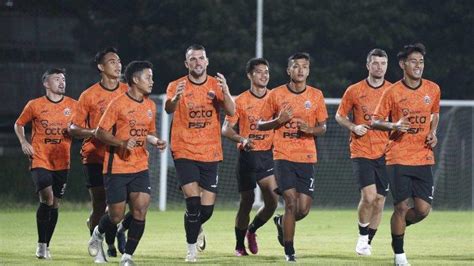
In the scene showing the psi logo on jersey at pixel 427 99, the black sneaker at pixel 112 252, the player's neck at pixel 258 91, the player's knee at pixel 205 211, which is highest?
the psi logo on jersey at pixel 427 99

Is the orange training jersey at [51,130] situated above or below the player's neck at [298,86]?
below

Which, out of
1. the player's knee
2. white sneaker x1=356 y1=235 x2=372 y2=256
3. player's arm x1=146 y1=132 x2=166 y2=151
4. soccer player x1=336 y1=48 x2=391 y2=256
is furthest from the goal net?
player's arm x1=146 y1=132 x2=166 y2=151

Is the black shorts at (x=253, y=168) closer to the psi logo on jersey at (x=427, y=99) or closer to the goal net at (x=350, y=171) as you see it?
the psi logo on jersey at (x=427, y=99)

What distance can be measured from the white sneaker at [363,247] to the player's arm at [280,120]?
7.37 feet

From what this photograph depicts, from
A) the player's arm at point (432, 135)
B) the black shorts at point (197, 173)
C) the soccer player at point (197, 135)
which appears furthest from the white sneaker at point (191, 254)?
the player's arm at point (432, 135)

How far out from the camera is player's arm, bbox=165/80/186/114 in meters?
13.8

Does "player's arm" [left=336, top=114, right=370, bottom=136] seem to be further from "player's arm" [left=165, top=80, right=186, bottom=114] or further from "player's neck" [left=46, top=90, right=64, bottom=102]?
"player's neck" [left=46, top=90, right=64, bottom=102]

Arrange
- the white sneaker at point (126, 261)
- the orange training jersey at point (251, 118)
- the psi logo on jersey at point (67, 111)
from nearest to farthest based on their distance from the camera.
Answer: the white sneaker at point (126, 261) < the psi logo on jersey at point (67, 111) < the orange training jersey at point (251, 118)

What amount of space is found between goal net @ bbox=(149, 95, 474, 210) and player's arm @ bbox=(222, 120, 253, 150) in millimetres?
12211

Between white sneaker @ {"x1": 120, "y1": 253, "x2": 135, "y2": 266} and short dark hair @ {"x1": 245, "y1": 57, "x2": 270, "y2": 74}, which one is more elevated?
short dark hair @ {"x1": 245, "y1": 57, "x2": 270, "y2": 74}

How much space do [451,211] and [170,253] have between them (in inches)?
517

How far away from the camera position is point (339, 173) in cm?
2966

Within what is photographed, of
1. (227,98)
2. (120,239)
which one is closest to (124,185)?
(227,98)

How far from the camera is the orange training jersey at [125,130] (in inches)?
532
